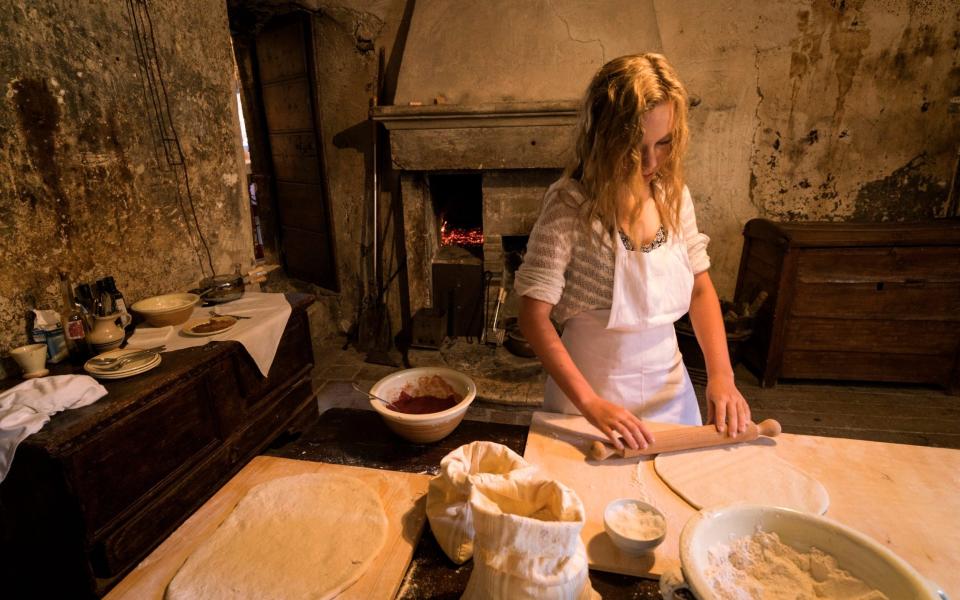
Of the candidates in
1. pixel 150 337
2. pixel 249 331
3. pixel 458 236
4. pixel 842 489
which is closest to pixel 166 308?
pixel 150 337

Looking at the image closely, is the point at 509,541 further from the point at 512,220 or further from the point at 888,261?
the point at 888,261

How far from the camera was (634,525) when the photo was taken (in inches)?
37.9

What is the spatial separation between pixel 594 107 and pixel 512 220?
8.50 ft

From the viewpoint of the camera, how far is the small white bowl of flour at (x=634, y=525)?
91cm

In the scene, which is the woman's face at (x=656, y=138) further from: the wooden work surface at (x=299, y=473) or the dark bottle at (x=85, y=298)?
the dark bottle at (x=85, y=298)

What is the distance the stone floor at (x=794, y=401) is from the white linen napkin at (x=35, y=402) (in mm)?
2028

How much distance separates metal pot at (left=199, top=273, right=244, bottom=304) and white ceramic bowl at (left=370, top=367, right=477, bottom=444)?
1491mm

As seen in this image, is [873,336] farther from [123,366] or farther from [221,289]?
[123,366]

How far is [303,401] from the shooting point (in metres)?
2.71

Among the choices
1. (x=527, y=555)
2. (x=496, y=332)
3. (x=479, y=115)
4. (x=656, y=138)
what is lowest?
(x=496, y=332)

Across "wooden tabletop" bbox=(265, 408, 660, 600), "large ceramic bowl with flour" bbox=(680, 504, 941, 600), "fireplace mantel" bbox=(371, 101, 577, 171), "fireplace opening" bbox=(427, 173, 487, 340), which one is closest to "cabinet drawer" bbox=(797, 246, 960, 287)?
"fireplace mantel" bbox=(371, 101, 577, 171)

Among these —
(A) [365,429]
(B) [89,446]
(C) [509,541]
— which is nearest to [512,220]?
(A) [365,429]

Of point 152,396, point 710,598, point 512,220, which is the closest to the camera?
point 710,598

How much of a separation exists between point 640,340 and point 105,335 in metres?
2.09
